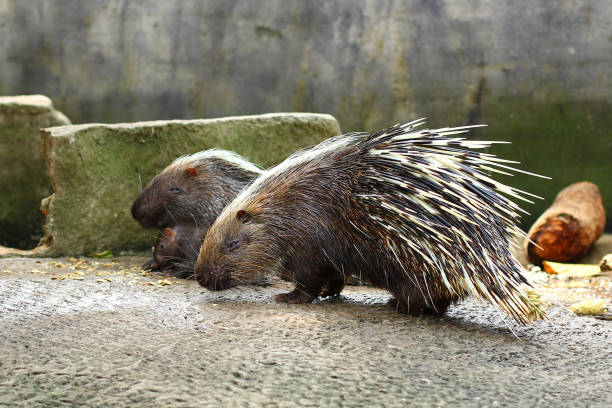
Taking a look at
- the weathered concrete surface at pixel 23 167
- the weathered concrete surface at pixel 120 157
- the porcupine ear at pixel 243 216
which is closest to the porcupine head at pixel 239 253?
the porcupine ear at pixel 243 216

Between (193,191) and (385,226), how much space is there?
2.23m

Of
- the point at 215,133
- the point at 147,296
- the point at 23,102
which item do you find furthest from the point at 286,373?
the point at 23,102

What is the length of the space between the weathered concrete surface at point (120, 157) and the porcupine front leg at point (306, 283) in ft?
7.65

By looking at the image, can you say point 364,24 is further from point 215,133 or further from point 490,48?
point 215,133

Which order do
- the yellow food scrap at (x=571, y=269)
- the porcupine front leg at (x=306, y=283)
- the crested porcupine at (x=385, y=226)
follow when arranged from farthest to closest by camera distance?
the yellow food scrap at (x=571, y=269) → the porcupine front leg at (x=306, y=283) → the crested porcupine at (x=385, y=226)

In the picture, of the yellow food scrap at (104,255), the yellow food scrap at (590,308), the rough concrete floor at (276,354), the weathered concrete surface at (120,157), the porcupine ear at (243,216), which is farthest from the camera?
the yellow food scrap at (104,255)

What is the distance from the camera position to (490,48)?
7.96 meters

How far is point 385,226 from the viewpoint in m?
3.38

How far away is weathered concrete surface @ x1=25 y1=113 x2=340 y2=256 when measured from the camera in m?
5.55

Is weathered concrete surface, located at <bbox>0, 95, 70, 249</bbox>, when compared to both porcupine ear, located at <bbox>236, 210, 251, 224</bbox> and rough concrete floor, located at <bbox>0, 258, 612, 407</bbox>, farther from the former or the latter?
porcupine ear, located at <bbox>236, 210, 251, 224</bbox>

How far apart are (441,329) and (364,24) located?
18.7 ft

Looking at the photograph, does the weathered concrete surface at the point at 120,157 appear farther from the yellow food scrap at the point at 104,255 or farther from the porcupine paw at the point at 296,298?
the porcupine paw at the point at 296,298

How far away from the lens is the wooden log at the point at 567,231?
22.5 ft

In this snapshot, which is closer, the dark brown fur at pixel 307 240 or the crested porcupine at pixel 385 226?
the crested porcupine at pixel 385 226
